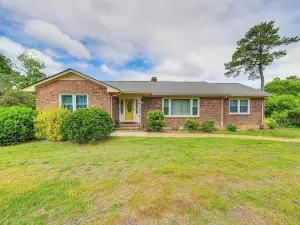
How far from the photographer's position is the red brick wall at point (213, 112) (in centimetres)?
1259

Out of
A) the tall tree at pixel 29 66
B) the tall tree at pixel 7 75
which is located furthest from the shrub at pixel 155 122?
the tall tree at pixel 29 66

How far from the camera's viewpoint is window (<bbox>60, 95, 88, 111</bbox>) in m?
10.5

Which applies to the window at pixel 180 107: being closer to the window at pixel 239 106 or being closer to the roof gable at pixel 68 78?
the window at pixel 239 106

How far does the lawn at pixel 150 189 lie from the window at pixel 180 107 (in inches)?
286

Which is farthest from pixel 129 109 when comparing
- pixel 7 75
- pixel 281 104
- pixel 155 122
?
pixel 7 75

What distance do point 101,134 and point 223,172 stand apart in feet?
19.4

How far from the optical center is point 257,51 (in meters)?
22.4

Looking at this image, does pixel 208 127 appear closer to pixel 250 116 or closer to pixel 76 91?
pixel 250 116

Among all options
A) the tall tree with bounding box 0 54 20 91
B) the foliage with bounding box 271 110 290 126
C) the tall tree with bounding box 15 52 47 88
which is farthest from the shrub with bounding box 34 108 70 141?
the tall tree with bounding box 15 52 47 88

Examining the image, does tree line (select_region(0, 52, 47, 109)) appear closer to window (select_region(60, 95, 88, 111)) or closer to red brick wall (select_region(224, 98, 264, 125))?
window (select_region(60, 95, 88, 111))

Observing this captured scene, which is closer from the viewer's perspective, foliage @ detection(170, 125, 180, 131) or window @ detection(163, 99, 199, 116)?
foliage @ detection(170, 125, 180, 131)

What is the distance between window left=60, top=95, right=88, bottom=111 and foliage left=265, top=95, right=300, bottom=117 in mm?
19890

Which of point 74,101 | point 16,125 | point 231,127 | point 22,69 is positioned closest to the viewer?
point 16,125

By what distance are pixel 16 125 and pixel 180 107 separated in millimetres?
10739
